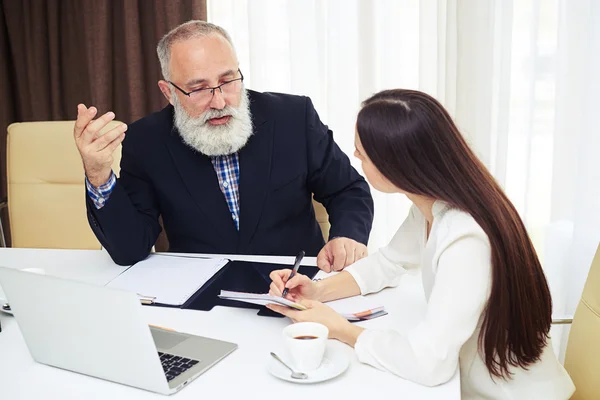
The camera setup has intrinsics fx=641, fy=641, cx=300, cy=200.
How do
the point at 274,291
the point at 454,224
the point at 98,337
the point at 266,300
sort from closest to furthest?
the point at 98,337 < the point at 454,224 < the point at 266,300 < the point at 274,291

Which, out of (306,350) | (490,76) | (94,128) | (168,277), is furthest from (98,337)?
(490,76)

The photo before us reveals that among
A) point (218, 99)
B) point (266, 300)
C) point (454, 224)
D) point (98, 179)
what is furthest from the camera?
point (218, 99)

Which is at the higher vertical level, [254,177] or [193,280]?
[254,177]

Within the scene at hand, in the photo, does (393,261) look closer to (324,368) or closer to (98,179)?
(324,368)

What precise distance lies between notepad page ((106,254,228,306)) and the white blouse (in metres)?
0.52

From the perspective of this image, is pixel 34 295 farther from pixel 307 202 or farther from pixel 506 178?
pixel 506 178

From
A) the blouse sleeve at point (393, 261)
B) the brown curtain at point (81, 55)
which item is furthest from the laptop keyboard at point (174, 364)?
the brown curtain at point (81, 55)

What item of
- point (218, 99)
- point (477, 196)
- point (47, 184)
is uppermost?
point (218, 99)

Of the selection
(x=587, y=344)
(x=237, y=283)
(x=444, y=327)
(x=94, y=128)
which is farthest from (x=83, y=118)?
(x=587, y=344)

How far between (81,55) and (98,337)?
105 inches

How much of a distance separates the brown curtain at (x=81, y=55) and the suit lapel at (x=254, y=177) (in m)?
1.27

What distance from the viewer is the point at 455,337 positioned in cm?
109

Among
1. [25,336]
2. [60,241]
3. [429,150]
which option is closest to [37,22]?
[60,241]

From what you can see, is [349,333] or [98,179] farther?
[98,179]
